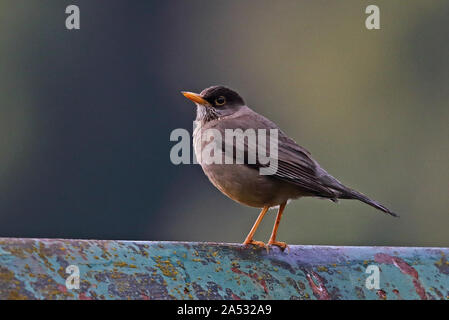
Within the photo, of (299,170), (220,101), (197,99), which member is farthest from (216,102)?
(299,170)

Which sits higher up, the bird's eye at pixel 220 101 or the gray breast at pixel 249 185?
the bird's eye at pixel 220 101

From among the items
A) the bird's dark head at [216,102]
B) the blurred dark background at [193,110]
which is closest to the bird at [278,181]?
the bird's dark head at [216,102]

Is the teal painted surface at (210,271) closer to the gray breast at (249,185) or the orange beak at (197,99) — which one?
the gray breast at (249,185)

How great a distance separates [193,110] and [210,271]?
39.1 metres

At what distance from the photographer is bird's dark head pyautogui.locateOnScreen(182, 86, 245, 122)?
790cm

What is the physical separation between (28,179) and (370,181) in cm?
1824

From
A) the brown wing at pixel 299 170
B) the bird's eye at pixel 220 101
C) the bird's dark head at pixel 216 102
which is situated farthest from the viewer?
the bird's eye at pixel 220 101

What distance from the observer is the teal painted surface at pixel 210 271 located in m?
4.38

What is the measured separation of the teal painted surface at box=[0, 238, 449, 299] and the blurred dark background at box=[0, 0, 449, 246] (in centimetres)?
1764

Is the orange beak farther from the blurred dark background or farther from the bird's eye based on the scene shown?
the blurred dark background

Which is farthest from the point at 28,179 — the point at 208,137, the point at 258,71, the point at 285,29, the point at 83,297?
the point at 83,297

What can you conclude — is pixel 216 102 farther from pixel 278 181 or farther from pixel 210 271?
pixel 210 271

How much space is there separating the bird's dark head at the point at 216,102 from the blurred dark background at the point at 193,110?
1523cm

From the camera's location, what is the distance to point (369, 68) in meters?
37.9
